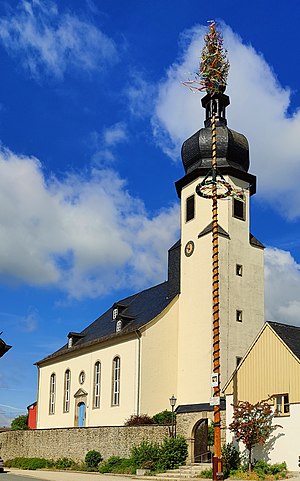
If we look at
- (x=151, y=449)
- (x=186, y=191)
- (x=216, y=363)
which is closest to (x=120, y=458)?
(x=151, y=449)

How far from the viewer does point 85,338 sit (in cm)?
4741

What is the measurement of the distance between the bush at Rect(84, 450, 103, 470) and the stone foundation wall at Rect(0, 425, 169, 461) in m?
0.27

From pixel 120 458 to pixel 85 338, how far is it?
1634cm

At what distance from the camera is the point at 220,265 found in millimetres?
36094

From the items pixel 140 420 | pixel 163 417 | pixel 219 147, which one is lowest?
pixel 140 420

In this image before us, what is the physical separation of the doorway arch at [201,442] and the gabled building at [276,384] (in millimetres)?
3133

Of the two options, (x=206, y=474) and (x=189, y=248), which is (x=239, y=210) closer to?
(x=189, y=248)

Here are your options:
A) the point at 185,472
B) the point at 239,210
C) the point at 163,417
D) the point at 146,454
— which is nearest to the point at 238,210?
the point at 239,210

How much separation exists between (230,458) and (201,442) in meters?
4.69

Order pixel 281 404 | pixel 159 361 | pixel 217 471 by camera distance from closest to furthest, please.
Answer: pixel 217 471
pixel 281 404
pixel 159 361

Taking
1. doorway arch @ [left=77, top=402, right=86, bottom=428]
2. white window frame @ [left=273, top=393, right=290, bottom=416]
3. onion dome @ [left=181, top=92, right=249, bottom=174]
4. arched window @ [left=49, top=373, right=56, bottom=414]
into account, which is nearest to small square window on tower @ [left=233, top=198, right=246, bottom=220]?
onion dome @ [left=181, top=92, right=249, bottom=174]

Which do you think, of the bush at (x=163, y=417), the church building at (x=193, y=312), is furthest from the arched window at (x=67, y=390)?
the bush at (x=163, y=417)

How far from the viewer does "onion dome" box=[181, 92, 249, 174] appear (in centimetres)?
3794

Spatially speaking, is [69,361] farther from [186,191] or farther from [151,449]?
[151,449]
